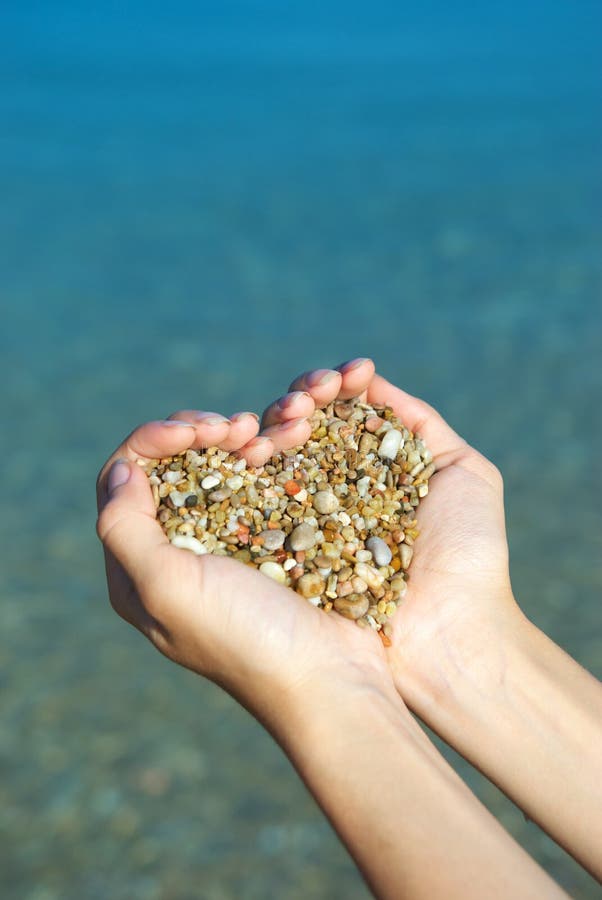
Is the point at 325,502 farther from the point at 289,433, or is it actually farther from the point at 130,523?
the point at 130,523

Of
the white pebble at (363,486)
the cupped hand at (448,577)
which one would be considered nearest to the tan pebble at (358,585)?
the cupped hand at (448,577)

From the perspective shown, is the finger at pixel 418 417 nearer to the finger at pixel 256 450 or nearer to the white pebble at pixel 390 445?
the white pebble at pixel 390 445

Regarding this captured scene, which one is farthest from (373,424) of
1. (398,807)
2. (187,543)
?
(398,807)

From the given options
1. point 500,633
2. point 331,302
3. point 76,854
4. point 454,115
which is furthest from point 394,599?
point 454,115

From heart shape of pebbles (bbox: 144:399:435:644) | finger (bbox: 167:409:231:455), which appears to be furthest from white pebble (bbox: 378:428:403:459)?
finger (bbox: 167:409:231:455)

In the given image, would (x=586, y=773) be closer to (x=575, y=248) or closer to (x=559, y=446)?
(x=559, y=446)

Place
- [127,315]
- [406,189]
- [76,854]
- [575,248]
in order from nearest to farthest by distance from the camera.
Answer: [76,854]
[127,315]
[575,248]
[406,189]

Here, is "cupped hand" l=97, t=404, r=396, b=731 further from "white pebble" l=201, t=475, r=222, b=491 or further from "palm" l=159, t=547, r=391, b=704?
"white pebble" l=201, t=475, r=222, b=491
